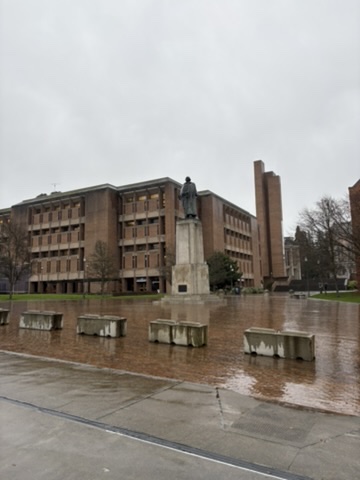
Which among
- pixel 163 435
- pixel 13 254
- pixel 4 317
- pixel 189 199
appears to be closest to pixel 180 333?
pixel 163 435

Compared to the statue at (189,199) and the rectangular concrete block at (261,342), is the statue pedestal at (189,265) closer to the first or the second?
the statue at (189,199)

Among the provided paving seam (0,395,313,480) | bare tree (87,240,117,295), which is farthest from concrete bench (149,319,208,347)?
bare tree (87,240,117,295)

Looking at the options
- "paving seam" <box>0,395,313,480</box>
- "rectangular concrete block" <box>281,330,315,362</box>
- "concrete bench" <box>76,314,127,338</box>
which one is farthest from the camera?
"concrete bench" <box>76,314,127,338</box>

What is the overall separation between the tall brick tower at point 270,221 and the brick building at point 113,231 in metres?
20.5

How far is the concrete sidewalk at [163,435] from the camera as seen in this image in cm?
284

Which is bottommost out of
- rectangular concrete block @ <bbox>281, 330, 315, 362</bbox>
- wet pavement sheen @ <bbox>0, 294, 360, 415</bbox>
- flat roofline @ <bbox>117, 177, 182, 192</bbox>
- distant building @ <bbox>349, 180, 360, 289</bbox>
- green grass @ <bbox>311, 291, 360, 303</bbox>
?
wet pavement sheen @ <bbox>0, 294, 360, 415</bbox>

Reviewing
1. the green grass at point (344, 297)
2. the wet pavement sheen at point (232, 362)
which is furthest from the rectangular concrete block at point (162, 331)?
the green grass at point (344, 297)

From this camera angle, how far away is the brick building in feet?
204

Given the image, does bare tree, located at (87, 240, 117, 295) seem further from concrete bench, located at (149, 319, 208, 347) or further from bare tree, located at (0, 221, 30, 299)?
concrete bench, located at (149, 319, 208, 347)

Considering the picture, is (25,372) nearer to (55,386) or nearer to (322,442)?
(55,386)

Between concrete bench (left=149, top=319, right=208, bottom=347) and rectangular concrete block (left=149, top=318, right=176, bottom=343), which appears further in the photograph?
rectangular concrete block (left=149, top=318, right=176, bottom=343)

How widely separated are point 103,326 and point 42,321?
292 cm

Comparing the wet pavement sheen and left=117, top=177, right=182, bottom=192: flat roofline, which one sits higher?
left=117, top=177, right=182, bottom=192: flat roofline

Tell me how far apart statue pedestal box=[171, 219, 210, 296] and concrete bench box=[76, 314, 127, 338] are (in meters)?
20.6
